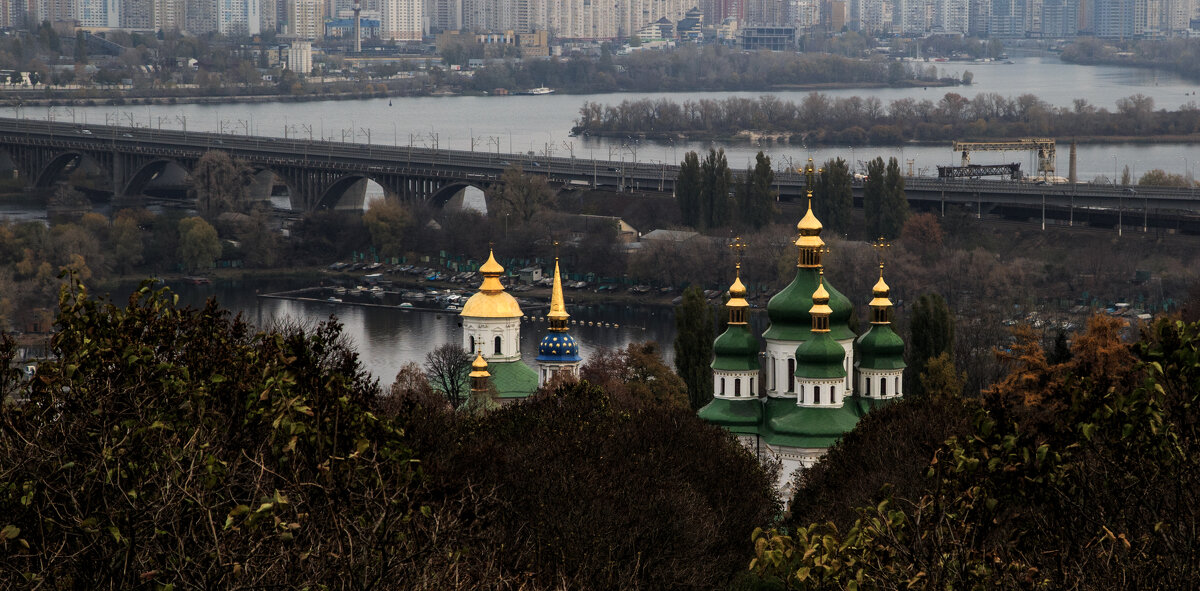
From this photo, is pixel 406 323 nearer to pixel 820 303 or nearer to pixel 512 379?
pixel 512 379

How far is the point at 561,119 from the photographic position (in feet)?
216

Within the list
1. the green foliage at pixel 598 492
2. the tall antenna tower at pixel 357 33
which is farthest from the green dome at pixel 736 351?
the tall antenna tower at pixel 357 33

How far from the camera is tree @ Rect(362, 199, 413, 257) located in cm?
3331

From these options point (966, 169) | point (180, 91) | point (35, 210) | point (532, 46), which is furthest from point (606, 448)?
point (532, 46)

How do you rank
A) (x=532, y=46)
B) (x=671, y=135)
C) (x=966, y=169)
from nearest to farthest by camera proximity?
(x=966, y=169) → (x=671, y=135) → (x=532, y=46)

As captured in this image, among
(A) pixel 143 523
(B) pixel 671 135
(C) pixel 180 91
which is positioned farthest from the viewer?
(C) pixel 180 91

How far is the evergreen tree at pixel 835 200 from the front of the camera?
99.3 ft

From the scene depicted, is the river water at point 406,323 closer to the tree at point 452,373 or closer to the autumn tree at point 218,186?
the tree at point 452,373

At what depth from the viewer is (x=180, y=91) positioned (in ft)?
246

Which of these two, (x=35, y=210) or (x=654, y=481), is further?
(x=35, y=210)

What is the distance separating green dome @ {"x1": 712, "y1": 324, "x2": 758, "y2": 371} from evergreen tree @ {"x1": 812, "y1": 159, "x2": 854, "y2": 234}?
15478 mm

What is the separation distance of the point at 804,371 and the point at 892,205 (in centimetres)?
1635

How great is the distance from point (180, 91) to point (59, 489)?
70.2 m

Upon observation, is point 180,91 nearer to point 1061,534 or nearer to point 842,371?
point 842,371
